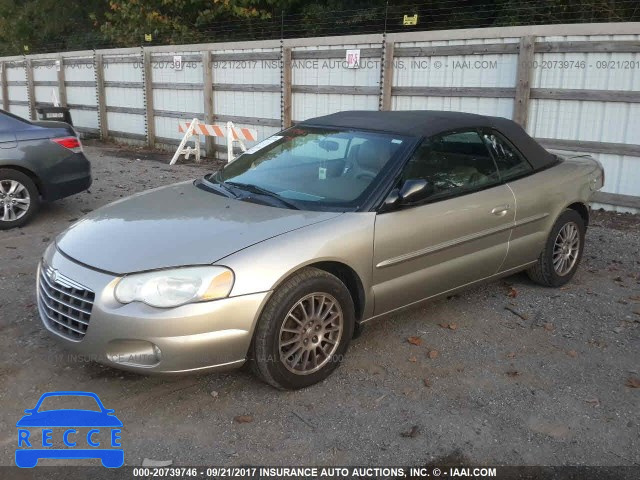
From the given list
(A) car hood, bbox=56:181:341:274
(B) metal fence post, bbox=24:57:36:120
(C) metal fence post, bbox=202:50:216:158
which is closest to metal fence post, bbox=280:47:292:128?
(C) metal fence post, bbox=202:50:216:158

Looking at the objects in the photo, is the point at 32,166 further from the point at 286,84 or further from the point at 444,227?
the point at 286,84

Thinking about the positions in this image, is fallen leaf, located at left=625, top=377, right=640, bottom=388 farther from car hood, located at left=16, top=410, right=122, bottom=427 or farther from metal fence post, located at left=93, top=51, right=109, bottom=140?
metal fence post, located at left=93, top=51, right=109, bottom=140

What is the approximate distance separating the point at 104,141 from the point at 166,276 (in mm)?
14720

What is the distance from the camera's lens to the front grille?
3375mm

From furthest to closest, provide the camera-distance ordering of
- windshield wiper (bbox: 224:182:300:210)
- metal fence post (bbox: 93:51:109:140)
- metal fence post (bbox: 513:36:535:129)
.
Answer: metal fence post (bbox: 93:51:109:140) → metal fence post (bbox: 513:36:535:129) → windshield wiper (bbox: 224:182:300:210)

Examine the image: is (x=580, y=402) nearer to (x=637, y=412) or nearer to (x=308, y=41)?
(x=637, y=412)

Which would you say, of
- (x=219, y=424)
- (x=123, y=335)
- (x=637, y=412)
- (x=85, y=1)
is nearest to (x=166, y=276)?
(x=123, y=335)

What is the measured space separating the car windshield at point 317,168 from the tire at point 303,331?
58 centimetres

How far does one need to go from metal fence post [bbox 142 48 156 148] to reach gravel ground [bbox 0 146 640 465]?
10.4 m

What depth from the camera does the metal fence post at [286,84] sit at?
1177 centimetres

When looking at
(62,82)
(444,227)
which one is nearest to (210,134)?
(62,82)

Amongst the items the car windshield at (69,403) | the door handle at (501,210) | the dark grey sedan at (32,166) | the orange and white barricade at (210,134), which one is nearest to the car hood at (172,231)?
the car windshield at (69,403)

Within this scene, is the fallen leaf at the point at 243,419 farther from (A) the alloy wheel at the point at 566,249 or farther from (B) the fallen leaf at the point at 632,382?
(A) the alloy wheel at the point at 566,249

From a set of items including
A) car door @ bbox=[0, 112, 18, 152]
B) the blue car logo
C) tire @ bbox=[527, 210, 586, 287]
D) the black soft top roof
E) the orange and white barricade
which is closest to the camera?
the blue car logo
